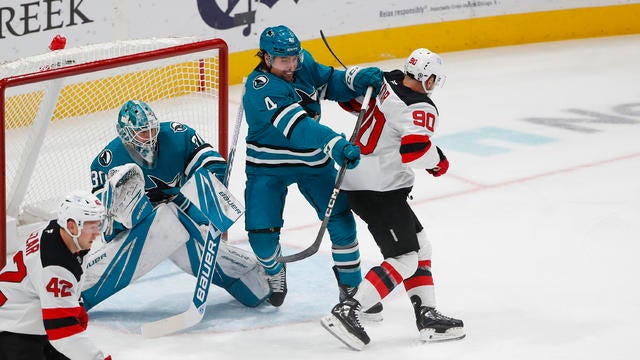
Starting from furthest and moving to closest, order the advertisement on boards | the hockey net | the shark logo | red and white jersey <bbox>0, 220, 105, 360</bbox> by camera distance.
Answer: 1. the shark logo
2. the advertisement on boards
3. the hockey net
4. red and white jersey <bbox>0, 220, 105, 360</bbox>

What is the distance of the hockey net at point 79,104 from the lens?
17.2 feet

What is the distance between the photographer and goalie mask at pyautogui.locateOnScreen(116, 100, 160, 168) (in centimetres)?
450

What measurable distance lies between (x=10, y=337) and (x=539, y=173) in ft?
12.5

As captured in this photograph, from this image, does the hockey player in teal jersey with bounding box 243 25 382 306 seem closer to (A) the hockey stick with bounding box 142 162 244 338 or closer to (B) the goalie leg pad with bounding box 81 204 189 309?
(A) the hockey stick with bounding box 142 162 244 338

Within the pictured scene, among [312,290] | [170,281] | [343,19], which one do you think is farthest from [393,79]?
[343,19]

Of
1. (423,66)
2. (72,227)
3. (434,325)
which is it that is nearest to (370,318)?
(434,325)

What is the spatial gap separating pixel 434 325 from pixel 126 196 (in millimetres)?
1195

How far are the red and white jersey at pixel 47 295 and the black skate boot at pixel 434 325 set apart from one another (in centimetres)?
138

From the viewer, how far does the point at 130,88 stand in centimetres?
609

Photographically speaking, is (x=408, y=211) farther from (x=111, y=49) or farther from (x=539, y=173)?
(x=539, y=173)

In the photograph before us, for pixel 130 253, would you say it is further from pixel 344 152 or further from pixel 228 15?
pixel 228 15

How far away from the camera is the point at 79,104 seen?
19.1 ft

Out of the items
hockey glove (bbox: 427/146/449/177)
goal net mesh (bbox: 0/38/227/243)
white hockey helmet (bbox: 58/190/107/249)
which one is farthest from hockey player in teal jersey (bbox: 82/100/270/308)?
white hockey helmet (bbox: 58/190/107/249)

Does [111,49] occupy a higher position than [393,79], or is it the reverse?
[393,79]
